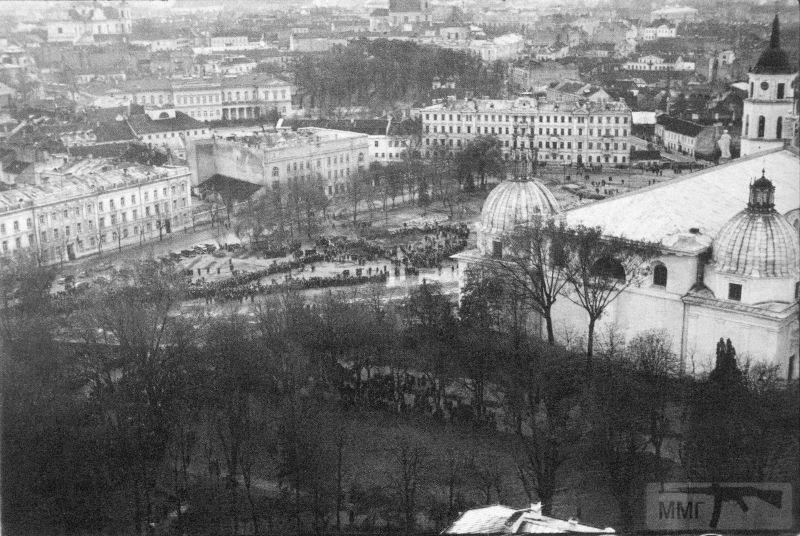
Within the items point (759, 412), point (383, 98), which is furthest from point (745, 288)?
point (383, 98)

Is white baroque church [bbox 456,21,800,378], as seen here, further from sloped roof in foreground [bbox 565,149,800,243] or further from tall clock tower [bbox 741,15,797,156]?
tall clock tower [bbox 741,15,797,156]

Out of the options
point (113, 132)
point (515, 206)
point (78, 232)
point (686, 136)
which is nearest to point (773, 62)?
point (515, 206)

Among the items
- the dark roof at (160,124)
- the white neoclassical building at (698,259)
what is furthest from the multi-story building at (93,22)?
the white neoclassical building at (698,259)

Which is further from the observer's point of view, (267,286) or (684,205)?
(267,286)

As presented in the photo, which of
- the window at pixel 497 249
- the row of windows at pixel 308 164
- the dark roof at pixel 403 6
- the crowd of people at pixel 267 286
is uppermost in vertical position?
the dark roof at pixel 403 6

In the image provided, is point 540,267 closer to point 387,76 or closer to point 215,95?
point 215,95

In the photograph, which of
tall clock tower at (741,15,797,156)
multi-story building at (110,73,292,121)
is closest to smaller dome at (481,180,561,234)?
tall clock tower at (741,15,797,156)

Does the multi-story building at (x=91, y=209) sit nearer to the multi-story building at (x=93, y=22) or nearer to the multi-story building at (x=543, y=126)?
the multi-story building at (x=543, y=126)
